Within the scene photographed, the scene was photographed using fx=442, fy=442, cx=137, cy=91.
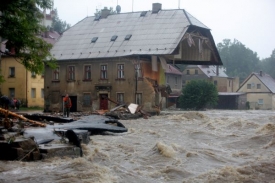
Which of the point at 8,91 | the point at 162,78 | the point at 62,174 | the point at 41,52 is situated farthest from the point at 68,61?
the point at 62,174

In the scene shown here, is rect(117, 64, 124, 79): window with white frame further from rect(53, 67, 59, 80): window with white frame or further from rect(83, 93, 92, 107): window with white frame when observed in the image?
rect(53, 67, 59, 80): window with white frame

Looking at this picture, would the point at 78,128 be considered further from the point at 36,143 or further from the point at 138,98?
the point at 138,98

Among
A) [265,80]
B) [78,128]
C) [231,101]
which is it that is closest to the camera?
[78,128]

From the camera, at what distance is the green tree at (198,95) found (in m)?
51.4

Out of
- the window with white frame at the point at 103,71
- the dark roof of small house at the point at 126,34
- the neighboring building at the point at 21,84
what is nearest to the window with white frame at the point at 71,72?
the dark roof of small house at the point at 126,34

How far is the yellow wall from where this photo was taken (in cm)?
5138

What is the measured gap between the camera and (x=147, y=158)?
1303 centimetres

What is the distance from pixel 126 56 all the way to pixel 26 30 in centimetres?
2276

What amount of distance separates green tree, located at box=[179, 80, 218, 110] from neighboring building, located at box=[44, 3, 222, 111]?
7.37 m

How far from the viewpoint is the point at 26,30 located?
1526 cm

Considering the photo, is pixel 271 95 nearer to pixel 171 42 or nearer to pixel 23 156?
pixel 171 42

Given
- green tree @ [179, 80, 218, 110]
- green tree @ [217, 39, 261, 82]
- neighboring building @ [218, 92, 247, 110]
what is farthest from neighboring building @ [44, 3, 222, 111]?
green tree @ [217, 39, 261, 82]

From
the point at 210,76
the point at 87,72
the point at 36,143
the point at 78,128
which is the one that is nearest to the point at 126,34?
the point at 87,72

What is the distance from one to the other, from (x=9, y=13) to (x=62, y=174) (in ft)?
22.4
